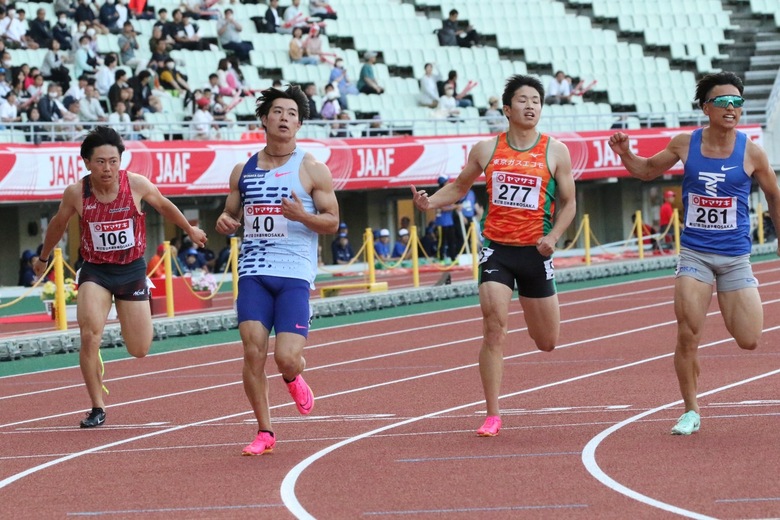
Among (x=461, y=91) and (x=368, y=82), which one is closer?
(x=368, y=82)

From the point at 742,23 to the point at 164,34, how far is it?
19150 mm

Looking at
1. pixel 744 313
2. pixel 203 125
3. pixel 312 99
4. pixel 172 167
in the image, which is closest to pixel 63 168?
pixel 172 167

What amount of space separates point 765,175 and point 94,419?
478cm

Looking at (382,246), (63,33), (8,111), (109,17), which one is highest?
(109,17)

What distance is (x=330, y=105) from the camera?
97.4ft

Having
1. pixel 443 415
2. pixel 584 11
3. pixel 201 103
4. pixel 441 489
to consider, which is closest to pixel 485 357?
pixel 443 415

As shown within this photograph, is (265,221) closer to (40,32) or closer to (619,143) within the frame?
(619,143)

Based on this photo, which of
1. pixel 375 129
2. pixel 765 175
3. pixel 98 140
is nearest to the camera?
pixel 765 175

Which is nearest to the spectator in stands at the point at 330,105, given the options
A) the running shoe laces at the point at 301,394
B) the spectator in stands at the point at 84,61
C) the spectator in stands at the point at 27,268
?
the spectator in stands at the point at 84,61

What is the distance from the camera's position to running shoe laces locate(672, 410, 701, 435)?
8516 mm

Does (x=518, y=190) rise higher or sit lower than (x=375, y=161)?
higher

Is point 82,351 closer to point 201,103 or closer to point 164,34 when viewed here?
point 201,103

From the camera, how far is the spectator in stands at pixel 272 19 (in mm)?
31969

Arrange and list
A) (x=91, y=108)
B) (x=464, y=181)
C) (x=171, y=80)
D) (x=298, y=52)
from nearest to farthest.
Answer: (x=464, y=181), (x=91, y=108), (x=171, y=80), (x=298, y=52)
